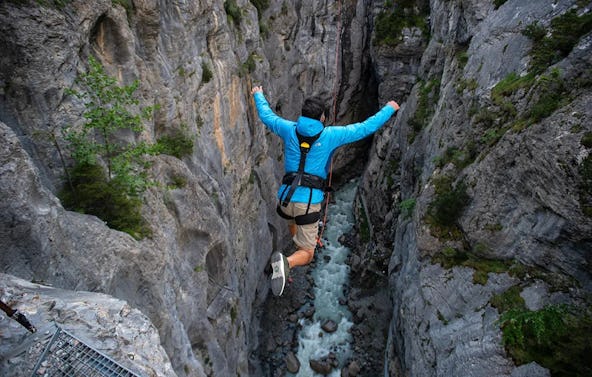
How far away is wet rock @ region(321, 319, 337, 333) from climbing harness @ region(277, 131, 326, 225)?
40.1 ft

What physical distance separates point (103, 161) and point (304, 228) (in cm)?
451

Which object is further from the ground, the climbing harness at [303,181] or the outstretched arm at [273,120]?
the outstretched arm at [273,120]

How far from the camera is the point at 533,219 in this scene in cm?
796

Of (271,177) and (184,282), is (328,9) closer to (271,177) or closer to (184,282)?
(271,177)

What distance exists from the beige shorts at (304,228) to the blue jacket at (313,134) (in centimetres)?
21

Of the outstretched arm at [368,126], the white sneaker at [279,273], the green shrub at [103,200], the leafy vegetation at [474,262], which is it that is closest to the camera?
the green shrub at [103,200]

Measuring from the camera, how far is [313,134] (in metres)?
7.33

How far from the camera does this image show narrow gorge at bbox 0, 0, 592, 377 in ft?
16.4

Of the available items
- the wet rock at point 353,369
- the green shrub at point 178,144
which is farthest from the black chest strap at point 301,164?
the wet rock at point 353,369

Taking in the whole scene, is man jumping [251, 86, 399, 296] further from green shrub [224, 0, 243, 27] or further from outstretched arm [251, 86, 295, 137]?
green shrub [224, 0, 243, 27]

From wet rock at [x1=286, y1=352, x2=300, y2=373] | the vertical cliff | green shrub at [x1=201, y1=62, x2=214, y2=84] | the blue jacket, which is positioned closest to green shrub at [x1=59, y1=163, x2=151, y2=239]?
the blue jacket

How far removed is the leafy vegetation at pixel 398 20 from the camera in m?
24.6

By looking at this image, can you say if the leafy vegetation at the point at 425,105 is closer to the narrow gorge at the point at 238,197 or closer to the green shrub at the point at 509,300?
the narrow gorge at the point at 238,197

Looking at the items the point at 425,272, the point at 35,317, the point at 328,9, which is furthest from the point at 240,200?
the point at 328,9
